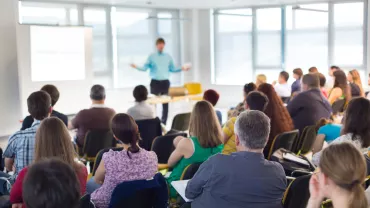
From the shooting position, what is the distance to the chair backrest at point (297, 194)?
2.72 meters

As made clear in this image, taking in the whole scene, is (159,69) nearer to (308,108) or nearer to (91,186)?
(308,108)

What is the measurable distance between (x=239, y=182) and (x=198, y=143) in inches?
50.9

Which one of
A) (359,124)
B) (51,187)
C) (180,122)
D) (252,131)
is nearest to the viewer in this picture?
(51,187)

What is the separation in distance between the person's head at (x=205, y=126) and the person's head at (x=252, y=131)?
3.21 ft

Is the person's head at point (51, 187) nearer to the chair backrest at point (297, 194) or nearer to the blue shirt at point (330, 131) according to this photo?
the chair backrest at point (297, 194)

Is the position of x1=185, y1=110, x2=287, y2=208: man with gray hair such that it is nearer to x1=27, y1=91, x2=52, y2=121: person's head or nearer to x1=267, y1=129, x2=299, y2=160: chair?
x1=27, y1=91, x2=52, y2=121: person's head

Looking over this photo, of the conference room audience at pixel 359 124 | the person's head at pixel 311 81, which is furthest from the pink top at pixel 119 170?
the person's head at pixel 311 81

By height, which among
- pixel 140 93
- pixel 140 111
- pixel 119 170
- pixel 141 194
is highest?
pixel 140 93

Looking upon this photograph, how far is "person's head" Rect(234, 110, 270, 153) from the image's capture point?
2.82m

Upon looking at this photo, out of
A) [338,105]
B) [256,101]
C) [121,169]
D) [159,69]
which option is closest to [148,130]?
[256,101]

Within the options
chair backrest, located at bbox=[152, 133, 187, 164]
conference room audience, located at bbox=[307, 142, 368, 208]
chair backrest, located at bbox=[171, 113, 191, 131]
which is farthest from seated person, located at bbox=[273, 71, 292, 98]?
conference room audience, located at bbox=[307, 142, 368, 208]

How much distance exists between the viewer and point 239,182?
263 centimetres

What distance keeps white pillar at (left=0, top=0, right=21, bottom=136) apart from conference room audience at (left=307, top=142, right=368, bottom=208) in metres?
7.68

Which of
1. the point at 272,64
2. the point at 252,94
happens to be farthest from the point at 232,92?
the point at 252,94
